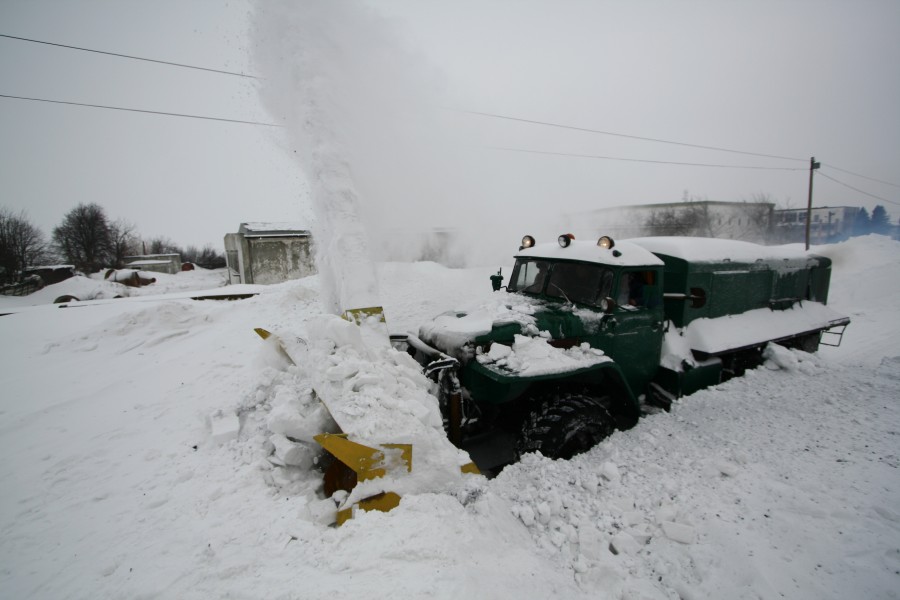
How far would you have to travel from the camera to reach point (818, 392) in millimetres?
4836

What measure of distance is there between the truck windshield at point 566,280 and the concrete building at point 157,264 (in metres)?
41.3

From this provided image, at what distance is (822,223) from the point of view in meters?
46.5

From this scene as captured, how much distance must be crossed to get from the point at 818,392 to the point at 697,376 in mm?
1615

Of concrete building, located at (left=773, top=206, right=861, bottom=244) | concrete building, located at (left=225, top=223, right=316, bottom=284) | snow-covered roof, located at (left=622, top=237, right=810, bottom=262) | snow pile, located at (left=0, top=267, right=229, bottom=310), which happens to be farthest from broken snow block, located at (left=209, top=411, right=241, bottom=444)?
concrete building, located at (left=773, top=206, right=861, bottom=244)

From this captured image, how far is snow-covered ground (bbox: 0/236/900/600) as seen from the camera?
6.79 ft

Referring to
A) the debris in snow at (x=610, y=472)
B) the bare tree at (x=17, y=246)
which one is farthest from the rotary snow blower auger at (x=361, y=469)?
the bare tree at (x=17, y=246)

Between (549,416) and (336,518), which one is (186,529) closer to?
(336,518)

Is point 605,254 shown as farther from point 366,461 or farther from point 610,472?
point 366,461

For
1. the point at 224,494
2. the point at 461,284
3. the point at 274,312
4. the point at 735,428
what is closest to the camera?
the point at 224,494

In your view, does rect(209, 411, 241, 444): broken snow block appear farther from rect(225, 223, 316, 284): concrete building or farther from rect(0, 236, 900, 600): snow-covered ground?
rect(225, 223, 316, 284): concrete building

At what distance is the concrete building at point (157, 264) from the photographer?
35031 mm

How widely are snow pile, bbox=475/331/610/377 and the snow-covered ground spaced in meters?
0.82

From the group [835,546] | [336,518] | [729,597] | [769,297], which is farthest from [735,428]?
[336,518]

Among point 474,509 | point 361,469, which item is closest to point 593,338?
point 474,509
